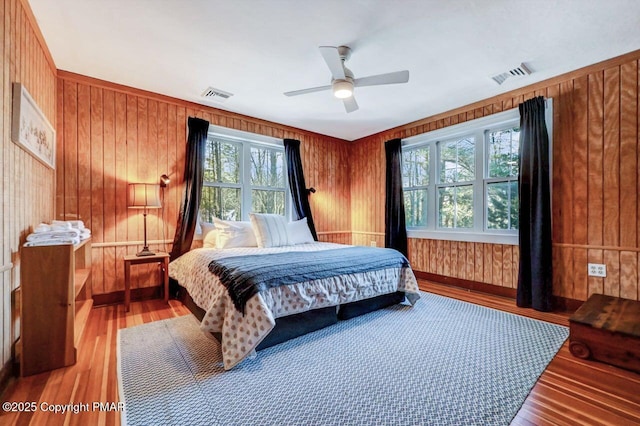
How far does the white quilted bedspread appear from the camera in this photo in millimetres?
1971

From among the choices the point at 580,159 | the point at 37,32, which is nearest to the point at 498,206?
the point at 580,159

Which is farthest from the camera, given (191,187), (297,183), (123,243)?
(297,183)

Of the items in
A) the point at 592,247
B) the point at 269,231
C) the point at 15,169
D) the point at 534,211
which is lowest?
the point at 592,247

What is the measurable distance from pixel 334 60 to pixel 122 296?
3.44 meters

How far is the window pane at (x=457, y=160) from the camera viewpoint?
3.96m

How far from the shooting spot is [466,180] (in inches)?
157

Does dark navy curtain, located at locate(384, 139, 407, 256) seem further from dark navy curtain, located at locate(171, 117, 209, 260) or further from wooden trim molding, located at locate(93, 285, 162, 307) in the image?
wooden trim molding, located at locate(93, 285, 162, 307)

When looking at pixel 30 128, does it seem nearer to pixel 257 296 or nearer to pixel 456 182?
pixel 257 296

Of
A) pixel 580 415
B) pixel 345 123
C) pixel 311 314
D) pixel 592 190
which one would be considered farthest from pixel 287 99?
pixel 580 415

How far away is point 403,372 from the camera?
185cm

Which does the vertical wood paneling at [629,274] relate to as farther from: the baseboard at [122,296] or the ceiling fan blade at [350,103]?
the baseboard at [122,296]

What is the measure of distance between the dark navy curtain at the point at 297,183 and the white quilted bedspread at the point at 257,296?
1.45 m

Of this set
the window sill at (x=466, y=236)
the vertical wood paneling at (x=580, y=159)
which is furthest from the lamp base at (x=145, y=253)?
the vertical wood paneling at (x=580, y=159)

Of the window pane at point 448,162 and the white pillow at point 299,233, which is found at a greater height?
the window pane at point 448,162
